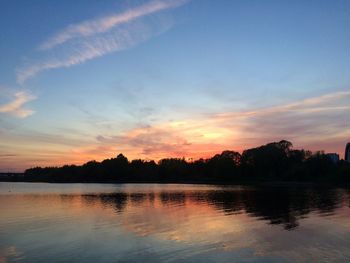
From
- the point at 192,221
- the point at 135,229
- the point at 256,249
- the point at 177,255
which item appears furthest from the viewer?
the point at 192,221

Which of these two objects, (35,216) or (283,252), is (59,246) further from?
(35,216)

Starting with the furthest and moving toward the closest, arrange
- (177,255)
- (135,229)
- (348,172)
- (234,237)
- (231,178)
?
1. (231,178)
2. (348,172)
3. (135,229)
4. (234,237)
5. (177,255)

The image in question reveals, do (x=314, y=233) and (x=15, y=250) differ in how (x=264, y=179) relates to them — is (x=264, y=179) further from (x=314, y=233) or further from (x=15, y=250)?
(x=15, y=250)

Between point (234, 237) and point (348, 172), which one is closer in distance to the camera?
point (234, 237)

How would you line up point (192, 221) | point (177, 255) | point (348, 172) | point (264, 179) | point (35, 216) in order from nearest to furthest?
1. point (177, 255)
2. point (192, 221)
3. point (35, 216)
4. point (348, 172)
5. point (264, 179)

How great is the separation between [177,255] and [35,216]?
85.6ft

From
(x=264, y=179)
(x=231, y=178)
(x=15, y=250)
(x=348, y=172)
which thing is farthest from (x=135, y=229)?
(x=231, y=178)

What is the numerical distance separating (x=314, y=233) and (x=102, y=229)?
54.6ft

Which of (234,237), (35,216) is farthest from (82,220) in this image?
(234,237)

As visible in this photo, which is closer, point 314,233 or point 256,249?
point 256,249

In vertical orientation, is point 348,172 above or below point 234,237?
above

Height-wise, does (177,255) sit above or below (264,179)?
below

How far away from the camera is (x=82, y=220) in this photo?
39.5m

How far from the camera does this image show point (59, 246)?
24.9 m
